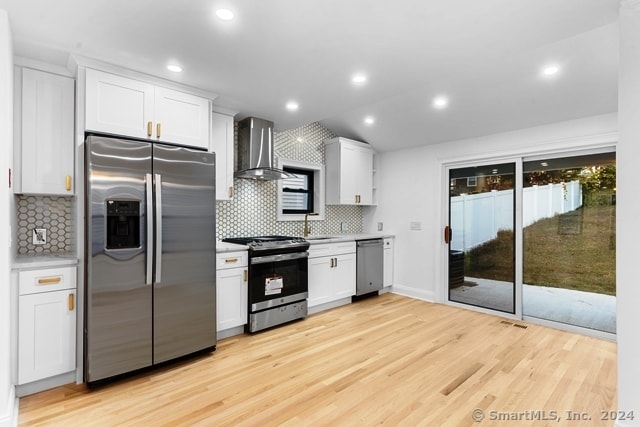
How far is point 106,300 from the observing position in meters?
2.45

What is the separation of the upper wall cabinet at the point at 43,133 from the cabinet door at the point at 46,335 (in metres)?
0.83

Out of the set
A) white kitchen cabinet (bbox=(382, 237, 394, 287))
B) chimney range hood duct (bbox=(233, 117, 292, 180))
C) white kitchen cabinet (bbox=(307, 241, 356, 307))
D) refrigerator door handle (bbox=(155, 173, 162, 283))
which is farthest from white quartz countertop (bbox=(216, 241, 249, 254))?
white kitchen cabinet (bbox=(382, 237, 394, 287))

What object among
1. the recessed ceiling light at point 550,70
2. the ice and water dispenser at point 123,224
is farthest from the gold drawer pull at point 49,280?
the recessed ceiling light at point 550,70

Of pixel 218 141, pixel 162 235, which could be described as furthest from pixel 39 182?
pixel 218 141

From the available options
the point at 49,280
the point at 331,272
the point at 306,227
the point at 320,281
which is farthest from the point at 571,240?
the point at 49,280

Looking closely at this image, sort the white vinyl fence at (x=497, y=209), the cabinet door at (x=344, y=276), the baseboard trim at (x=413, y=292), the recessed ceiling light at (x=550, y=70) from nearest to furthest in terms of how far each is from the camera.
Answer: the recessed ceiling light at (x=550, y=70) → the white vinyl fence at (x=497, y=209) → the cabinet door at (x=344, y=276) → the baseboard trim at (x=413, y=292)

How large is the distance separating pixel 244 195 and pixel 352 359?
2.37 metres

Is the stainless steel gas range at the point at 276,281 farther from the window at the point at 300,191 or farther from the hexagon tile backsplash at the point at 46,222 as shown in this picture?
the hexagon tile backsplash at the point at 46,222

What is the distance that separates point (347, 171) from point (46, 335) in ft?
12.9

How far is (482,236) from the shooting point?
449cm

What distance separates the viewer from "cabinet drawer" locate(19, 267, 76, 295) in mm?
2292

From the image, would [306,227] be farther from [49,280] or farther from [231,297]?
[49,280]

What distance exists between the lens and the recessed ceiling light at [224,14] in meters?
1.95

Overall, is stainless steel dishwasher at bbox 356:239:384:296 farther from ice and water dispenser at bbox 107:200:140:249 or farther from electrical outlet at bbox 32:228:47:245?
electrical outlet at bbox 32:228:47:245
